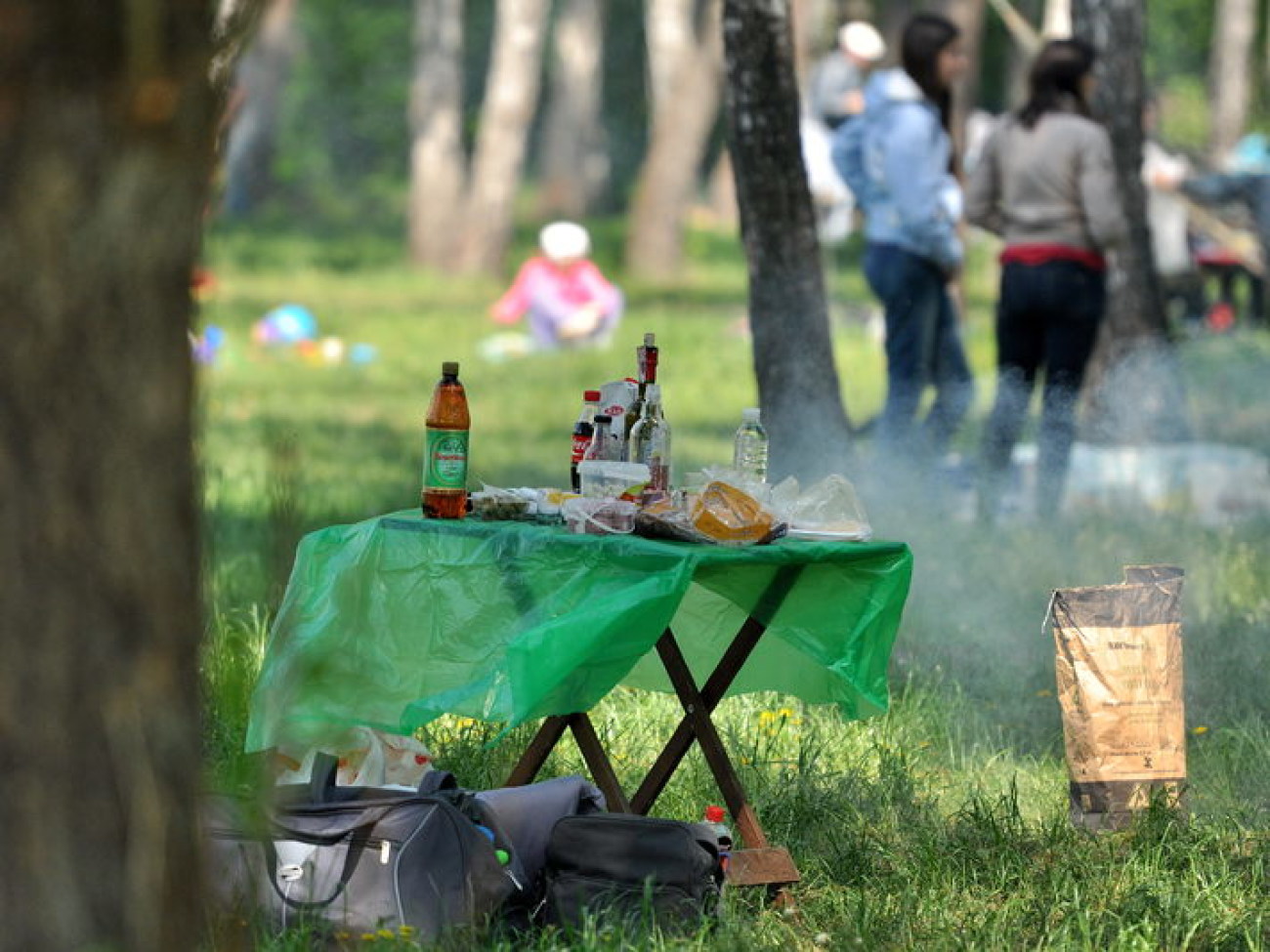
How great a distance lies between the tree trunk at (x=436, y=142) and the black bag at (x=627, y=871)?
87.8ft

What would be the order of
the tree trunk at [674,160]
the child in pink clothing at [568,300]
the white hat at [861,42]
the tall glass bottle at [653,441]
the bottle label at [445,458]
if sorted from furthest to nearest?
the tree trunk at [674,160], the child in pink clothing at [568,300], the white hat at [861,42], the tall glass bottle at [653,441], the bottle label at [445,458]

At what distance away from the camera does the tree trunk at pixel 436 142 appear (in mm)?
31391

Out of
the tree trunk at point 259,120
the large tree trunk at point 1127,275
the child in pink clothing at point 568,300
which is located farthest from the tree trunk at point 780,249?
the tree trunk at point 259,120

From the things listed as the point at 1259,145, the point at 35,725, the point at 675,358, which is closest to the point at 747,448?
the point at 35,725

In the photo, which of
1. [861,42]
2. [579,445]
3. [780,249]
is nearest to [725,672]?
[579,445]

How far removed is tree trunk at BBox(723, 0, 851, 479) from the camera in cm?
822

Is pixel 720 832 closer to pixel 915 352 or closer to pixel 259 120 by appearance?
pixel 915 352

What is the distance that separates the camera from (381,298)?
26.4m

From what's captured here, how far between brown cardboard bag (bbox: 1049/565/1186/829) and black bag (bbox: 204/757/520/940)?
5.70 feet

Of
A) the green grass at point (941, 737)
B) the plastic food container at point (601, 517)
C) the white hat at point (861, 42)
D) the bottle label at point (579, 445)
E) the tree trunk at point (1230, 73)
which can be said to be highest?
the tree trunk at point (1230, 73)

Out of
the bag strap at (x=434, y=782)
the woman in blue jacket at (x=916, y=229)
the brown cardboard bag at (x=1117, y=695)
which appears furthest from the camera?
the woman in blue jacket at (x=916, y=229)

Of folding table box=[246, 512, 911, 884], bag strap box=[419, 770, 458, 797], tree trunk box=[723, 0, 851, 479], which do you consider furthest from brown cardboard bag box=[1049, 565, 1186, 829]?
tree trunk box=[723, 0, 851, 479]

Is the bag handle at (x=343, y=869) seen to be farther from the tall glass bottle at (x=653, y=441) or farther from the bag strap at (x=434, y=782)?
the tall glass bottle at (x=653, y=441)

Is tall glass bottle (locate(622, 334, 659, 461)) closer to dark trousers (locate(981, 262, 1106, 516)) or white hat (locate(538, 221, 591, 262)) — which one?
dark trousers (locate(981, 262, 1106, 516))
